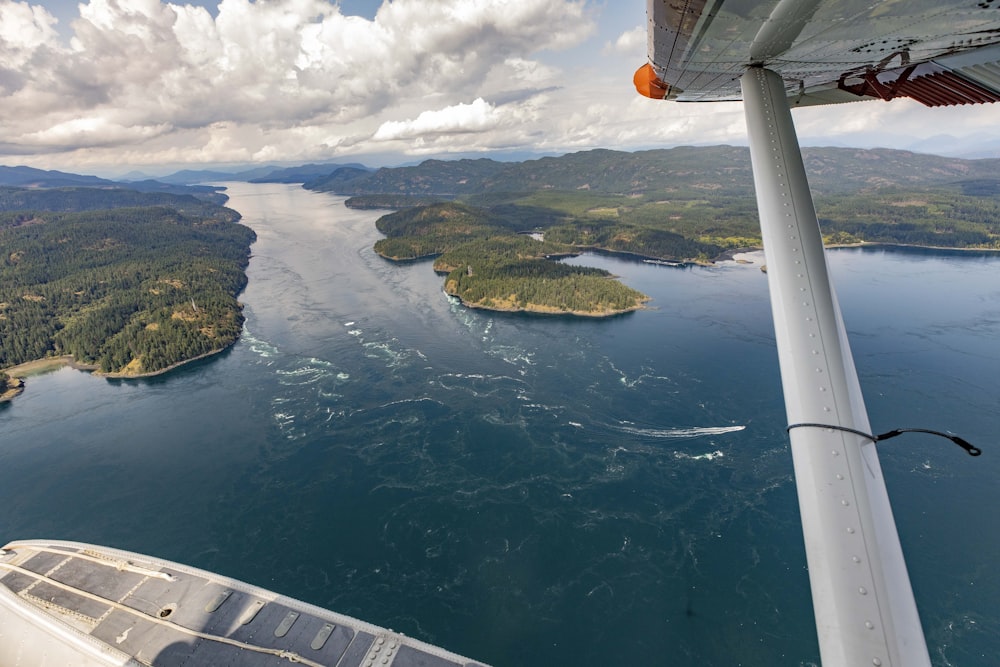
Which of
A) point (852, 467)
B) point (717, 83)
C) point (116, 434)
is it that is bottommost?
point (116, 434)

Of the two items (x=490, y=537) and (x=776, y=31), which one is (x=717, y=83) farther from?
(x=490, y=537)

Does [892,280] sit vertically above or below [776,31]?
below

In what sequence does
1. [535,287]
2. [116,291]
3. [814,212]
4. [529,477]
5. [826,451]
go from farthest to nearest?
[116,291] → [535,287] → [529,477] → [814,212] → [826,451]

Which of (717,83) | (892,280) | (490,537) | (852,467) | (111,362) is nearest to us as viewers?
(852,467)

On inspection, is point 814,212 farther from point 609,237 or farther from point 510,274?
point 609,237

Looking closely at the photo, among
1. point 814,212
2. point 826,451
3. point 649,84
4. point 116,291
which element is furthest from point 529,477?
point 116,291

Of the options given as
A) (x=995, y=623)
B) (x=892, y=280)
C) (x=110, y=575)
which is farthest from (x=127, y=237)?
(x=892, y=280)

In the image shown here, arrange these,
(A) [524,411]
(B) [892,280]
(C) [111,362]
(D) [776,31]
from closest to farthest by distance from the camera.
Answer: (D) [776,31], (A) [524,411], (C) [111,362], (B) [892,280]
